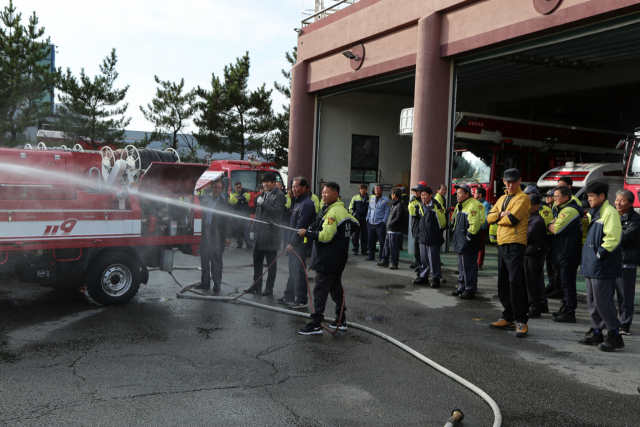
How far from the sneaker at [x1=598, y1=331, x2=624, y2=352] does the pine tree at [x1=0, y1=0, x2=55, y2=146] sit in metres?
27.3

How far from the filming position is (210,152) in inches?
1259

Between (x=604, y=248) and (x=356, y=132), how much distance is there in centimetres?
1622

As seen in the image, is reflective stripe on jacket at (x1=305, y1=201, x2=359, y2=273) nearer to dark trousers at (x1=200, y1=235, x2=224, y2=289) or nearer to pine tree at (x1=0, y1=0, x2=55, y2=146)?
dark trousers at (x1=200, y1=235, x2=224, y2=289)

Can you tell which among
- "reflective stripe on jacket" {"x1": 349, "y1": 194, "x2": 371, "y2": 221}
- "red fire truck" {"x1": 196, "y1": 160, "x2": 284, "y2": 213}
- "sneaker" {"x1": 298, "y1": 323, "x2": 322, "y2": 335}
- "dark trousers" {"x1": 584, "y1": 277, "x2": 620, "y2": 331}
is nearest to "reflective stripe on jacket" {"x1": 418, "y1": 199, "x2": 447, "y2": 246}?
"dark trousers" {"x1": 584, "y1": 277, "x2": 620, "y2": 331}

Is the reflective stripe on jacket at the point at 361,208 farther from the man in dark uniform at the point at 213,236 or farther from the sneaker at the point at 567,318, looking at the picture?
the sneaker at the point at 567,318

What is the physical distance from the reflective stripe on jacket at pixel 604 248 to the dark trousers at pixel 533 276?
3.24 feet

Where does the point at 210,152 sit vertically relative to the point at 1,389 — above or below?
above

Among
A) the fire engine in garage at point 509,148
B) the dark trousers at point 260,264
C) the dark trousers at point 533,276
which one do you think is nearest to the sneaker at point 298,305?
the dark trousers at point 260,264

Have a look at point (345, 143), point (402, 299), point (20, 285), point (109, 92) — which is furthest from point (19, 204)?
point (109, 92)

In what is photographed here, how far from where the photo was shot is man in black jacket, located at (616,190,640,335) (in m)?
6.72

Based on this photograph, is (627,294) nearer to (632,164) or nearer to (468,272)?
(468,272)

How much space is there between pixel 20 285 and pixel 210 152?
2352 cm

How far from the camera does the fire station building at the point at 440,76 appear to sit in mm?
12320

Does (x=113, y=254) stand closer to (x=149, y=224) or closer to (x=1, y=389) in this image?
(x=149, y=224)
